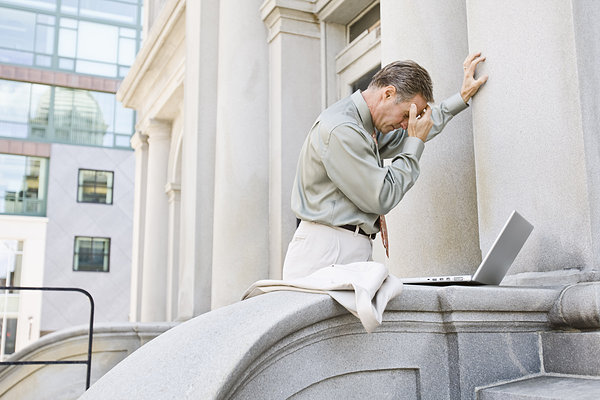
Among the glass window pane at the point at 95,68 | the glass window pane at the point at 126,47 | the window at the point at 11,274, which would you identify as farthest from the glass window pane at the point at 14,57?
the window at the point at 11,274

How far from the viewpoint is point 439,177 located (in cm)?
454

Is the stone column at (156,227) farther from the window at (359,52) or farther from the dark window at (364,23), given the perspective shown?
the dark window at (364,23)

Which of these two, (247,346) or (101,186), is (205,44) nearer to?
(247,346)

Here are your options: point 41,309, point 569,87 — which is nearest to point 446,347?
point 569,87

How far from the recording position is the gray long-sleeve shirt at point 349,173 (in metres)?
3.31

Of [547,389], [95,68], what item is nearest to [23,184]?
[95,68]

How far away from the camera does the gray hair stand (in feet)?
11.8

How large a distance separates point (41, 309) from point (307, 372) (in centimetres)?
3267

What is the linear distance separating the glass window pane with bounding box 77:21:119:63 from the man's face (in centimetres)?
3382

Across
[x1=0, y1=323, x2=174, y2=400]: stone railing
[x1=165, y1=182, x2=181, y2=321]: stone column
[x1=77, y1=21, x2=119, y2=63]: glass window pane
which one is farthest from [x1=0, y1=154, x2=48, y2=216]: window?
[x1=0, y1=323, x2=174, y2=400]: stone railing

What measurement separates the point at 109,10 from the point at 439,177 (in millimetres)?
34238

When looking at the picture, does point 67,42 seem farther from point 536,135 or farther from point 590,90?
point 590,90

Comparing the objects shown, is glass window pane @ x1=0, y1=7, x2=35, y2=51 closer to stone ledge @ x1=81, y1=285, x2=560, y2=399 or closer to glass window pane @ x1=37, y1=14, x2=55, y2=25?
glass window pane @ x1=37, y1=14, x2=55, y2=25

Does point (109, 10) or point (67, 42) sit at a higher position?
point (109, 10)
